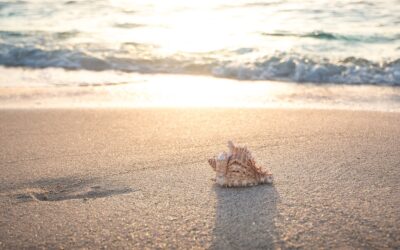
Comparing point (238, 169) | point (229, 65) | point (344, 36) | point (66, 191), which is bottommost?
point (66, 191)

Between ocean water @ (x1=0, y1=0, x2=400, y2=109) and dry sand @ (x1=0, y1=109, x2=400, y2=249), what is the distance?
2.49 metres

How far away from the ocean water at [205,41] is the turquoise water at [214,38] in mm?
20

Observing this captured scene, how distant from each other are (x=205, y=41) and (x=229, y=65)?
89.2 inches

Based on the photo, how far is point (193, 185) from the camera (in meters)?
2.97

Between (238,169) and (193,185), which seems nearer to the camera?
(238,169)

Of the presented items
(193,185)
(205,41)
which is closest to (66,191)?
(193,185)

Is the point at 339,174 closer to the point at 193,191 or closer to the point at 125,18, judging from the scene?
the point at 193,191

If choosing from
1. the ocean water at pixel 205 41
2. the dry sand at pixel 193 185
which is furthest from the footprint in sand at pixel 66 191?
the ocean water at pixel 205 41

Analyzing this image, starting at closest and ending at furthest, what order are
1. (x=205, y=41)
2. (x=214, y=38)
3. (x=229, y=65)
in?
(x=229, y=65) → (x=205, y=41) → (x=214, y=38)

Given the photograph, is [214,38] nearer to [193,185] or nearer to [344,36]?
[344,36]

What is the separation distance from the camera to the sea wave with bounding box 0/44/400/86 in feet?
24.2

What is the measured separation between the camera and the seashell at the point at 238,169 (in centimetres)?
270

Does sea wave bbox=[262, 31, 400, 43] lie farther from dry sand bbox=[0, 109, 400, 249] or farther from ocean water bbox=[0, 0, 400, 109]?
dry sand bbox=[0, 109, 400, 249]

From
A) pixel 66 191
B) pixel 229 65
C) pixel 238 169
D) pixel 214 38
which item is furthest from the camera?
pixel 214 38
